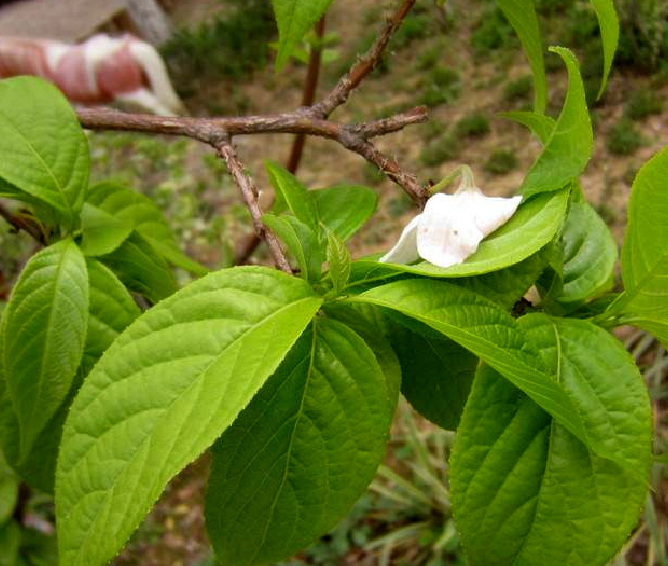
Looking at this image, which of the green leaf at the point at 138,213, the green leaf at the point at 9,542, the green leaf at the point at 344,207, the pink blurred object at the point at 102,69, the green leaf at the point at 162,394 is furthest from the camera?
the pink blurred object at the point at 102,69

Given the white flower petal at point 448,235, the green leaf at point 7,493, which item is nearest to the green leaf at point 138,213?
the white flower petal at point 448,235

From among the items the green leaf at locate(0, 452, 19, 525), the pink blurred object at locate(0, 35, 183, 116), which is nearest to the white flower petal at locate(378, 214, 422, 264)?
the green leaf at locate(0, 452, 19, 525)

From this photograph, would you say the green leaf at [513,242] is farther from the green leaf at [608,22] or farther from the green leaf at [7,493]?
the green leaf at [7,493]

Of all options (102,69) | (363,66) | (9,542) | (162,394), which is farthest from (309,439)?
(102,69)

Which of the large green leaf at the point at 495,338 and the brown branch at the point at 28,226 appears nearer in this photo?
the large green leaf at the point at 495,338

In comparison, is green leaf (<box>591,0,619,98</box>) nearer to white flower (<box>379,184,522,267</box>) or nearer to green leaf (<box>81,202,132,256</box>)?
white flower (<box>379,184,522,267</box>)

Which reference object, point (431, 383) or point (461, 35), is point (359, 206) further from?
point (461, 35)

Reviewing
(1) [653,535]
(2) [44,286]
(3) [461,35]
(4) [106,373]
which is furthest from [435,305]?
(3) [461,35]
